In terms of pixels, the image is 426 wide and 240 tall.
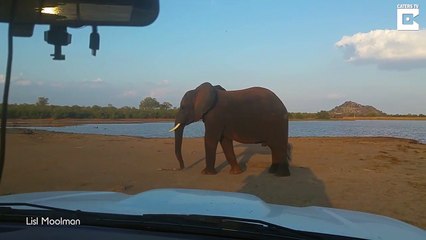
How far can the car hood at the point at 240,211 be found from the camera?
77.4 inches

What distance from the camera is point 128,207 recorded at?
2.13 meters

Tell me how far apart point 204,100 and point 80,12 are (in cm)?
741

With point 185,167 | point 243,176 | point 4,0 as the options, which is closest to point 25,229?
point 4,0

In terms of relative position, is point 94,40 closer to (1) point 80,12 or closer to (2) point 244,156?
(1) point 80,12

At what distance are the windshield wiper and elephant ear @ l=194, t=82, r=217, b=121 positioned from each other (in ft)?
25.2

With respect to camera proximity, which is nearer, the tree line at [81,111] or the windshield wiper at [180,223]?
the windshield wiper at [180,223]

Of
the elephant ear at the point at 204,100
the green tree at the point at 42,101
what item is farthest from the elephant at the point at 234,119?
the green tree at the point at 42,101

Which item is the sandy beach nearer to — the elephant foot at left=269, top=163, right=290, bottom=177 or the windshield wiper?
the elephant foot at left=269, top=163, right=290, bottom=177

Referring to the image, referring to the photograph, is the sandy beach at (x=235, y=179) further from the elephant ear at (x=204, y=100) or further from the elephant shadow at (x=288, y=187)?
the elephant ear at (x=204, y=100)

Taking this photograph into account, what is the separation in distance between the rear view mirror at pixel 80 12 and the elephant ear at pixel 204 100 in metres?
7.10

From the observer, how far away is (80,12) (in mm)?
2232

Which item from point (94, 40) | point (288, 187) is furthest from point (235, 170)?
point (94, 40)

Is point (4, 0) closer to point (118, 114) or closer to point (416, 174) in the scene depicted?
point (118, 114)

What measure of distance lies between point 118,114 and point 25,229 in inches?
73.0
